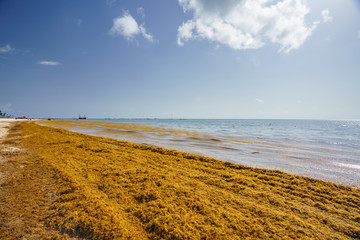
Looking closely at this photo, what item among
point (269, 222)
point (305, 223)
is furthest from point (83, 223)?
point (305, 223)

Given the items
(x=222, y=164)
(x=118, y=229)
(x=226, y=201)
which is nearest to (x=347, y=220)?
(x=226, y=201)

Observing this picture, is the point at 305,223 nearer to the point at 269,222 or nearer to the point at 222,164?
the point at 269,222

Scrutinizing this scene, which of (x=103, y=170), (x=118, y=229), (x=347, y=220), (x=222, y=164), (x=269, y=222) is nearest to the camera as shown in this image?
(x=118, y=229)

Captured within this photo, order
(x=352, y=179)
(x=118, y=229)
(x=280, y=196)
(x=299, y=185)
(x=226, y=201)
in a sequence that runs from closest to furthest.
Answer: (x=118, y=229)
(x=226, y=201)
(x=280, y=196)
(x=299, y=185)
(x=352, y=179)

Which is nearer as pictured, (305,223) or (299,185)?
(305,223)

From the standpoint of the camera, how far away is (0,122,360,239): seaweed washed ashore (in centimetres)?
272

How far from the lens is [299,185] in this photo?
193 inches

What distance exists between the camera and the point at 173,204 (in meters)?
3.44

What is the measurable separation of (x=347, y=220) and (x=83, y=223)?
18.1ft

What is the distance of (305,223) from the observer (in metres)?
3.04

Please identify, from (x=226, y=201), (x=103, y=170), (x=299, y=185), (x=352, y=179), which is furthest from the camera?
(x=352, y=179)

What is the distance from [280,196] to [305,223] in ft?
3.58

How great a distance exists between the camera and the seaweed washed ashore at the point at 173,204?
272 cm

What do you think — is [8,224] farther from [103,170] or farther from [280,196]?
[280,196]
